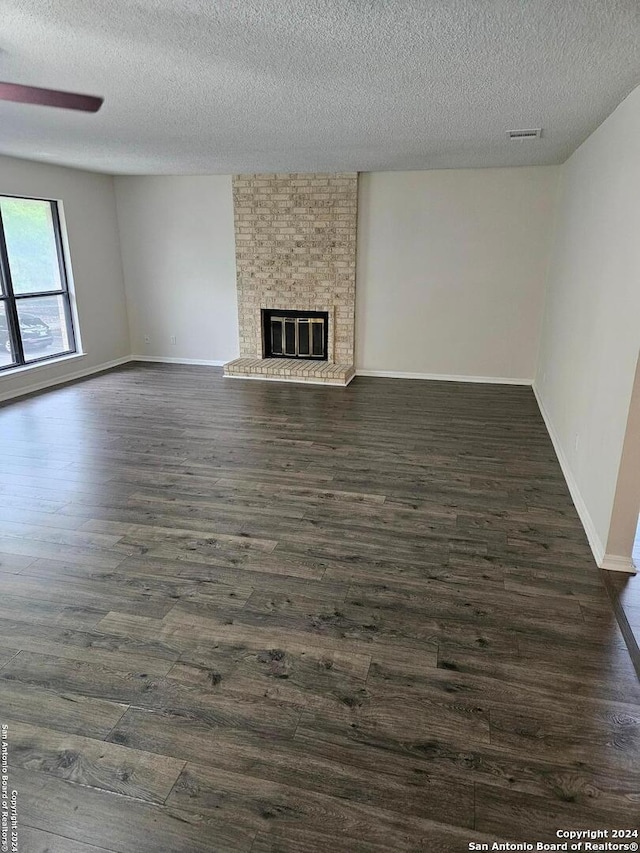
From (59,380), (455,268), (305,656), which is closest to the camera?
(305,656)

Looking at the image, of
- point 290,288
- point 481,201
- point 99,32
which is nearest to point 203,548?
point 99,32

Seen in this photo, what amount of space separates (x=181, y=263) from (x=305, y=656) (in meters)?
6.46

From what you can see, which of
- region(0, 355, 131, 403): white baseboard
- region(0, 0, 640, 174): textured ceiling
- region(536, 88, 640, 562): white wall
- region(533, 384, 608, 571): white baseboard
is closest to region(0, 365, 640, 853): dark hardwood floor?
region(533, 384, 608, 571): white baseboard

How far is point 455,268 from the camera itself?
6.55 m

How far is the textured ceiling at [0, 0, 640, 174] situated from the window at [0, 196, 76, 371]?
1550 millimetres

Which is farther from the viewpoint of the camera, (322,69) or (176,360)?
(176,360)

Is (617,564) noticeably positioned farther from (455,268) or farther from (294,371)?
(294,371)

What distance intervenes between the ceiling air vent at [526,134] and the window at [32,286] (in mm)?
5150

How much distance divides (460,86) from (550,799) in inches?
130

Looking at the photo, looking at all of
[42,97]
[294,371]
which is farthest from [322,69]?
[294,371]

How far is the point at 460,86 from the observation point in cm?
300

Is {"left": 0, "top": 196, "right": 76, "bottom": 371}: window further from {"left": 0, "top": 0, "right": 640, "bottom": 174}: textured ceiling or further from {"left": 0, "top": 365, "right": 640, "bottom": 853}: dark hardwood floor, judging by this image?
{"left": 0, "top": 365, "right": 640, "bottom": 853}: dark hardwood floor

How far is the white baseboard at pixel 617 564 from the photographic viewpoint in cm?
283

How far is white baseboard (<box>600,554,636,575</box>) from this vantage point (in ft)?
9.29
